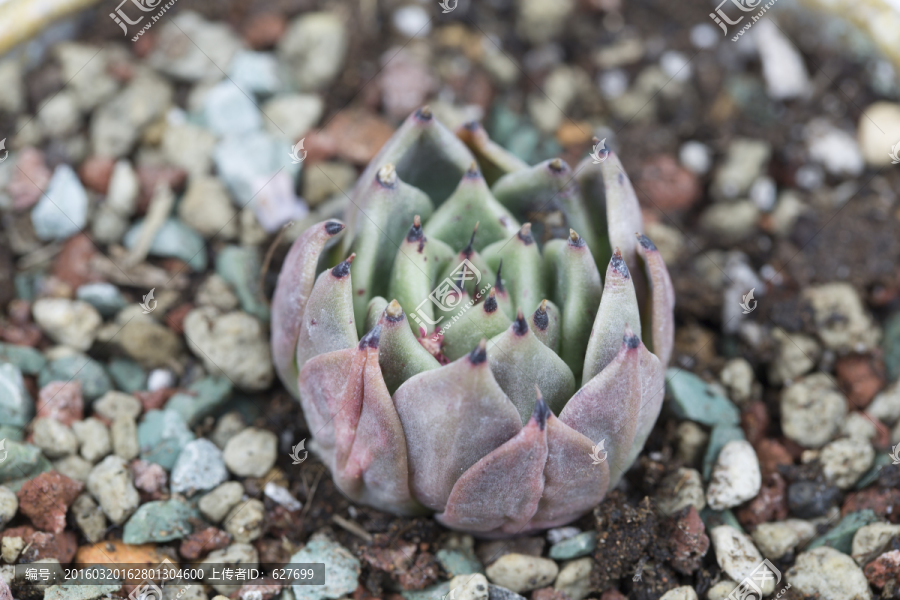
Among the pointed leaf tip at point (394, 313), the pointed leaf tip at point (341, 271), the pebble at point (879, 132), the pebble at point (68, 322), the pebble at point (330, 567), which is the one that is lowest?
the pebble at point (330, 567)

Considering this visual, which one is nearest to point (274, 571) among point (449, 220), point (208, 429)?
point (208, 429)

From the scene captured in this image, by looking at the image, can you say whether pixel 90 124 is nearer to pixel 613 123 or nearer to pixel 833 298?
pixel 613 123

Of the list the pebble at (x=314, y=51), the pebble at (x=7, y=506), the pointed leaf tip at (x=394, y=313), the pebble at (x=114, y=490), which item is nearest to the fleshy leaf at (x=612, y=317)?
the pointed leaf tip at (x=394, y=313)

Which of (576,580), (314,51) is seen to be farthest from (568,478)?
(314,51)

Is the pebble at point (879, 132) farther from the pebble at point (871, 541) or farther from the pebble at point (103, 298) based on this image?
the pebble at point (103, 298)

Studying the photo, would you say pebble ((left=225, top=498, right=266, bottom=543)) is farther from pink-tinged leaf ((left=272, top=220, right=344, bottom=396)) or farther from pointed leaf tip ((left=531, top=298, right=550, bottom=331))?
pointed leaf tip ((left=531, top=298, right=550, bottom=331))

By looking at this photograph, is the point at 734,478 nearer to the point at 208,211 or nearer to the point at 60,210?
the point at 208,211
